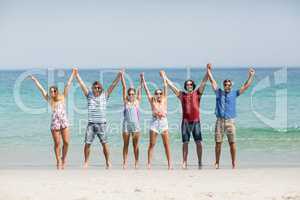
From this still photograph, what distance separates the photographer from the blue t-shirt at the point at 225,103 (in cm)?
1177

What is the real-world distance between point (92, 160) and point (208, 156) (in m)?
2.69

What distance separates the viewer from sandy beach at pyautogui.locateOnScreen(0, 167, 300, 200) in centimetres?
933

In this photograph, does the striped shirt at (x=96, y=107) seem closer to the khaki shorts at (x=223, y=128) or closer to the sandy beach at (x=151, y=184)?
the sandy beach at (x=151, y=184)

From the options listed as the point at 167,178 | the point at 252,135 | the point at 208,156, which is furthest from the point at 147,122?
the point at 167,178

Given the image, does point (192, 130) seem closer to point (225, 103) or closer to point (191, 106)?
point (191, 106)

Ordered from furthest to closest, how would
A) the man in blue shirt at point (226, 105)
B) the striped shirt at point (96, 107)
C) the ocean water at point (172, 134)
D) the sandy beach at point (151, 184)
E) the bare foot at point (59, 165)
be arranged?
the ocean water at point (172, 134) < the bare foot at point (59, 165) < the striped shirt at point (96, 107) < the man in blue shirt at point (226, 105) < the sandy beach at point (151, 184)

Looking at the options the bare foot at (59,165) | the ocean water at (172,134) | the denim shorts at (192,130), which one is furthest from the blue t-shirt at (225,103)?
the bare foot at (59,165)

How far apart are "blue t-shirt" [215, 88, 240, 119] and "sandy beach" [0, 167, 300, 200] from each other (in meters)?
1.10

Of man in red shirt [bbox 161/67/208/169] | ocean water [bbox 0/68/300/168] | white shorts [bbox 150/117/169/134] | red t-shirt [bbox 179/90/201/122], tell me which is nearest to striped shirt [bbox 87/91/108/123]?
white shorts [bbox 150/117/169/134]

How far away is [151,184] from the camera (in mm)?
10023

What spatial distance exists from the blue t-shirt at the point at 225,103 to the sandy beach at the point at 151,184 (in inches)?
43.4

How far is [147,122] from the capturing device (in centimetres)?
2239

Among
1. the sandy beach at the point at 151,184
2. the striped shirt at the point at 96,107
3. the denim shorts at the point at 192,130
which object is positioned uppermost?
the striped shirt at the point at 96,107

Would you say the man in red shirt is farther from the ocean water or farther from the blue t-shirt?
the ocean water
